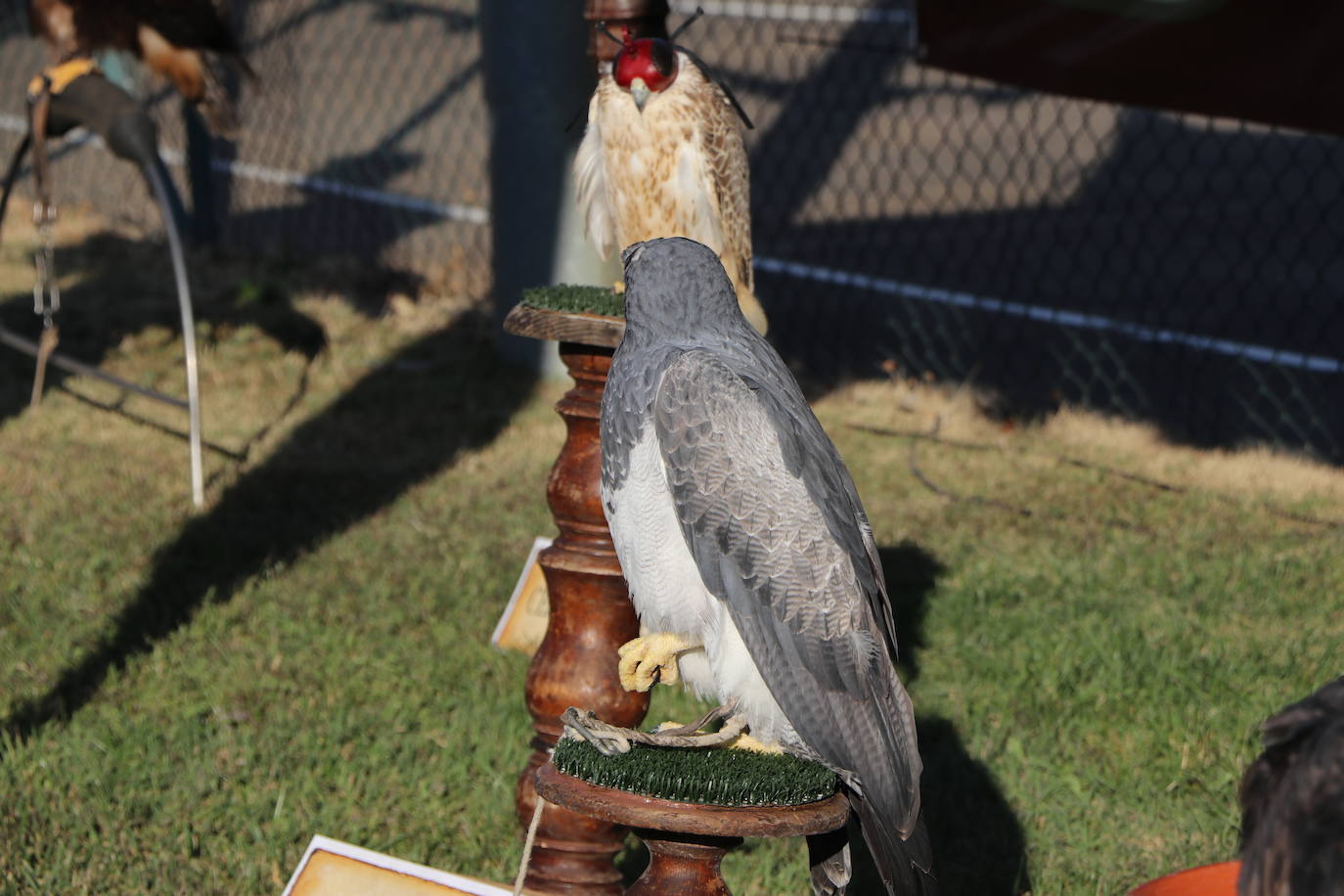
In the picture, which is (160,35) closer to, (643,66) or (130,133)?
(130,133)

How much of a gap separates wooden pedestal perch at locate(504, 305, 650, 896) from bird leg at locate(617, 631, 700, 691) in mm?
531

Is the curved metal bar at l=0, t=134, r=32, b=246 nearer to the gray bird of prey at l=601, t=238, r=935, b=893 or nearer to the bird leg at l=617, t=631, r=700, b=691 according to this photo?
the gray bird of prey at l=601, t=238, r=935, b=893

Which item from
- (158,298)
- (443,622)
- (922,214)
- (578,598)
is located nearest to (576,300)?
(578,598)

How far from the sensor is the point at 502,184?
18.7ft

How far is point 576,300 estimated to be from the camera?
9.73 ft

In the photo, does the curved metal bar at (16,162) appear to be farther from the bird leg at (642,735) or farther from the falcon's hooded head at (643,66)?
the bird leg at (642,735)

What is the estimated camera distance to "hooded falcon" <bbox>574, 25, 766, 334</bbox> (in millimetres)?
3041

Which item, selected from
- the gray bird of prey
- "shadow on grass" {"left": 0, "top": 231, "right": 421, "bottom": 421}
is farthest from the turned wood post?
"shadow on grass" {"left": 0, "top": 231, "right": 421, "bottom": 421}

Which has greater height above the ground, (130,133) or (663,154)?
(663,154)

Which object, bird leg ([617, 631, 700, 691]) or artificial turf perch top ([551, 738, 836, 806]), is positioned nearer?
artificial turf perch top ([551, 738, 836, 806])

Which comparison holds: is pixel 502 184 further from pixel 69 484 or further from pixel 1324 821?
pixel 1324 821

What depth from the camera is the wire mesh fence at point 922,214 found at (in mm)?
5918

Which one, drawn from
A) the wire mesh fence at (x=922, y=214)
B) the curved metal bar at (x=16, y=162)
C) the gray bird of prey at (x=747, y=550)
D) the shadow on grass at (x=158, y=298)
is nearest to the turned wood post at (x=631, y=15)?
the gray bird of prey at (x=747, y=550)

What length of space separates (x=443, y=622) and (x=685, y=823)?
2087 millimetres
